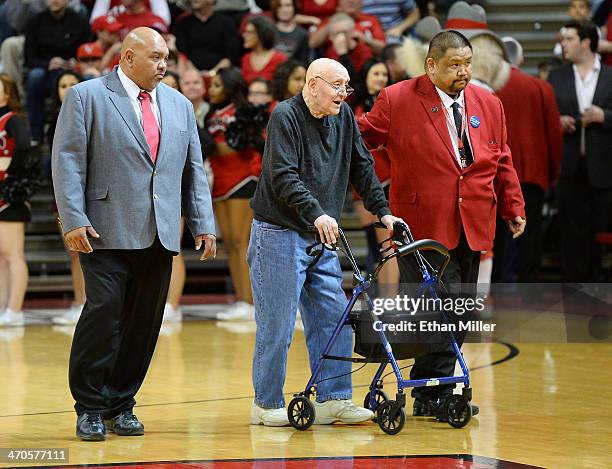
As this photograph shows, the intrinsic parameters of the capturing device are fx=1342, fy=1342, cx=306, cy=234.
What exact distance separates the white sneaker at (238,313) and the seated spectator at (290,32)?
9.86 feet

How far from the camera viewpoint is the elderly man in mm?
6258

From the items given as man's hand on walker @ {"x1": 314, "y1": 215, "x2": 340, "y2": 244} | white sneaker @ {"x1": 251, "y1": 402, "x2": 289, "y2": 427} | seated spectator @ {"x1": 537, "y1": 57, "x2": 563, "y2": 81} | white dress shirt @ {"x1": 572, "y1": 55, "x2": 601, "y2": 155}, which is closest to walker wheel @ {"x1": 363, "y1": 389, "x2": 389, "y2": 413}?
white sneaker @ {"x1": 251, "y1": 402, "x2": 289, "y2": 427}

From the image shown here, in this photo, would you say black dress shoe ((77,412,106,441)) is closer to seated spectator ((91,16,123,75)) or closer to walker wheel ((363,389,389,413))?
walker wheel ((363,389,389,413))

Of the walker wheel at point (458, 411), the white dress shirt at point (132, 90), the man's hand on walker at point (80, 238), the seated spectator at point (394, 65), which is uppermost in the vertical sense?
the seated spectator at point (394, 65)

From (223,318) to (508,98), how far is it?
2.91m

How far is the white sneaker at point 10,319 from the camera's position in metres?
10.6

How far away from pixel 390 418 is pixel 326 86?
5.12 feet

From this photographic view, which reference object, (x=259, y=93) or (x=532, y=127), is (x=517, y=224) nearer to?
(x=532, y=127)

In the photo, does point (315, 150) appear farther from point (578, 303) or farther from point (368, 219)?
point (578, 303)

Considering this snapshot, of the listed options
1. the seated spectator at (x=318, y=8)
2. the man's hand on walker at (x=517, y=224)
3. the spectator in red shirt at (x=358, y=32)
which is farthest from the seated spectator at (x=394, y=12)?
the man's hand on walker at (x=517, y=224)

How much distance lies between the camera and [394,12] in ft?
46.3

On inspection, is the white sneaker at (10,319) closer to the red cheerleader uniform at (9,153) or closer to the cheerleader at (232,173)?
the red cheerleader uniform at (9,153)

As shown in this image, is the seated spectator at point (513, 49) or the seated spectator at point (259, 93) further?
the seated spectator at point (259, 93)

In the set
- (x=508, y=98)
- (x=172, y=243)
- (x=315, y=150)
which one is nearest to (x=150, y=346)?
(x=172, y=243)
